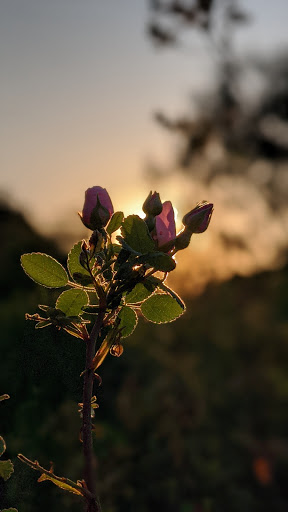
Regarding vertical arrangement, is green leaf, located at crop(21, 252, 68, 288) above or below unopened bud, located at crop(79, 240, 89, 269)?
above

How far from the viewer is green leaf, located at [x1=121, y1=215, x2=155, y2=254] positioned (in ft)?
1.23

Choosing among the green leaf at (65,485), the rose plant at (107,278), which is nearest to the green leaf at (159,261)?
the rose plant at (107,278)

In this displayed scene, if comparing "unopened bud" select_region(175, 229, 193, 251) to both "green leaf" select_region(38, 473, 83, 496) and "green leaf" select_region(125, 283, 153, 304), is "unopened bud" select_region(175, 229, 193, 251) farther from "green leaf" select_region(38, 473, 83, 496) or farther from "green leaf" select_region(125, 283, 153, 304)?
"green leaf" select_region(38, 473, 83, 496)

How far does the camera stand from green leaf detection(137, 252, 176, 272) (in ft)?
1.18

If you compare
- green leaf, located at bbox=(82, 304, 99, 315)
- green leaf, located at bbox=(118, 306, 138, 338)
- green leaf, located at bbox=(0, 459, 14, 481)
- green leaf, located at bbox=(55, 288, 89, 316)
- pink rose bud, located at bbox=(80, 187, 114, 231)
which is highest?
pink rose bud, located at bbox=(80, 187, 114, 231)

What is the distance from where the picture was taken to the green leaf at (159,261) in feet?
1.18

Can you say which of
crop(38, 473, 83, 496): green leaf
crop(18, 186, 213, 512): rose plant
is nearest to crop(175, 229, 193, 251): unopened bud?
crop(18, 186, 213, 512): rose plant

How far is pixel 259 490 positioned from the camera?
2131 millimetres

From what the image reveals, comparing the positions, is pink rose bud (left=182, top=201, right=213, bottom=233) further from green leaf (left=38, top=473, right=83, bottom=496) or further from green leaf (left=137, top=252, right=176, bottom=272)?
green leaf (left=38, top=473, right=83, bottom=496)

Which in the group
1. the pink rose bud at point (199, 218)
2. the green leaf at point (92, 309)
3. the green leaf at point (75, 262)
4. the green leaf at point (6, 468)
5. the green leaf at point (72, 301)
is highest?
the pink rose bud at point (199, 218)

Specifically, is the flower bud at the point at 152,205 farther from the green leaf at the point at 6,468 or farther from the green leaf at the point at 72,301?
the green leaf at the point at 6,468

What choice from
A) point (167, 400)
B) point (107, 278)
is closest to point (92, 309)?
point (107, 278)

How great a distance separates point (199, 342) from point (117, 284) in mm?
2247

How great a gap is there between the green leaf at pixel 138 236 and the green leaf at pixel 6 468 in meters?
0.14
